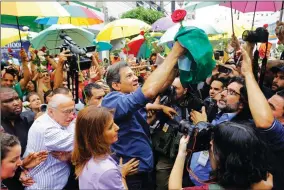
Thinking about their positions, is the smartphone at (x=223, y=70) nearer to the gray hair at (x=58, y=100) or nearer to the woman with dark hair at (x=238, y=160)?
the gray hair at (x=58, y=100)

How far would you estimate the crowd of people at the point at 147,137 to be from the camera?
157 cm

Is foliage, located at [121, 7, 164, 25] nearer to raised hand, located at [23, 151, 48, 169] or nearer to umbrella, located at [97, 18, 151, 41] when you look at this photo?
umbrella, located at [97, 18, 151, 41]

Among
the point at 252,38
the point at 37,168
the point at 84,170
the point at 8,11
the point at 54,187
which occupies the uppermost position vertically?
the point at 8,11

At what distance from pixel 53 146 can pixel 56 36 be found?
268cm

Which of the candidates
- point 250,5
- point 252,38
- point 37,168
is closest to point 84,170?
point 37,168

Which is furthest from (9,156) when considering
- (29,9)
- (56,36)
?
(56,36)

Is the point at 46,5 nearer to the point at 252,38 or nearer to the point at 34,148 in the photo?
the point at 34,148

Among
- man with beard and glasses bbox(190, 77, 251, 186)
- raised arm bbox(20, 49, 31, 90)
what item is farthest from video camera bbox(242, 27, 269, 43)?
raised arm bbox(20, 49, 31, 90)

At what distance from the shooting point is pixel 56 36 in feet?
14.9

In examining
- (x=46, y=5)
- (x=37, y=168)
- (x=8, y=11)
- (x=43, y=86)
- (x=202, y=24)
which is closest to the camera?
(x=37, y=168)

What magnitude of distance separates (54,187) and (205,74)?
1.33 m

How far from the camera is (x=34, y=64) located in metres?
4.83

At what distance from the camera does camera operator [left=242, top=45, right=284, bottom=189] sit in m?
1.78

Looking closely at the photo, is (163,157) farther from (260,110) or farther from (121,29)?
(121,29)
